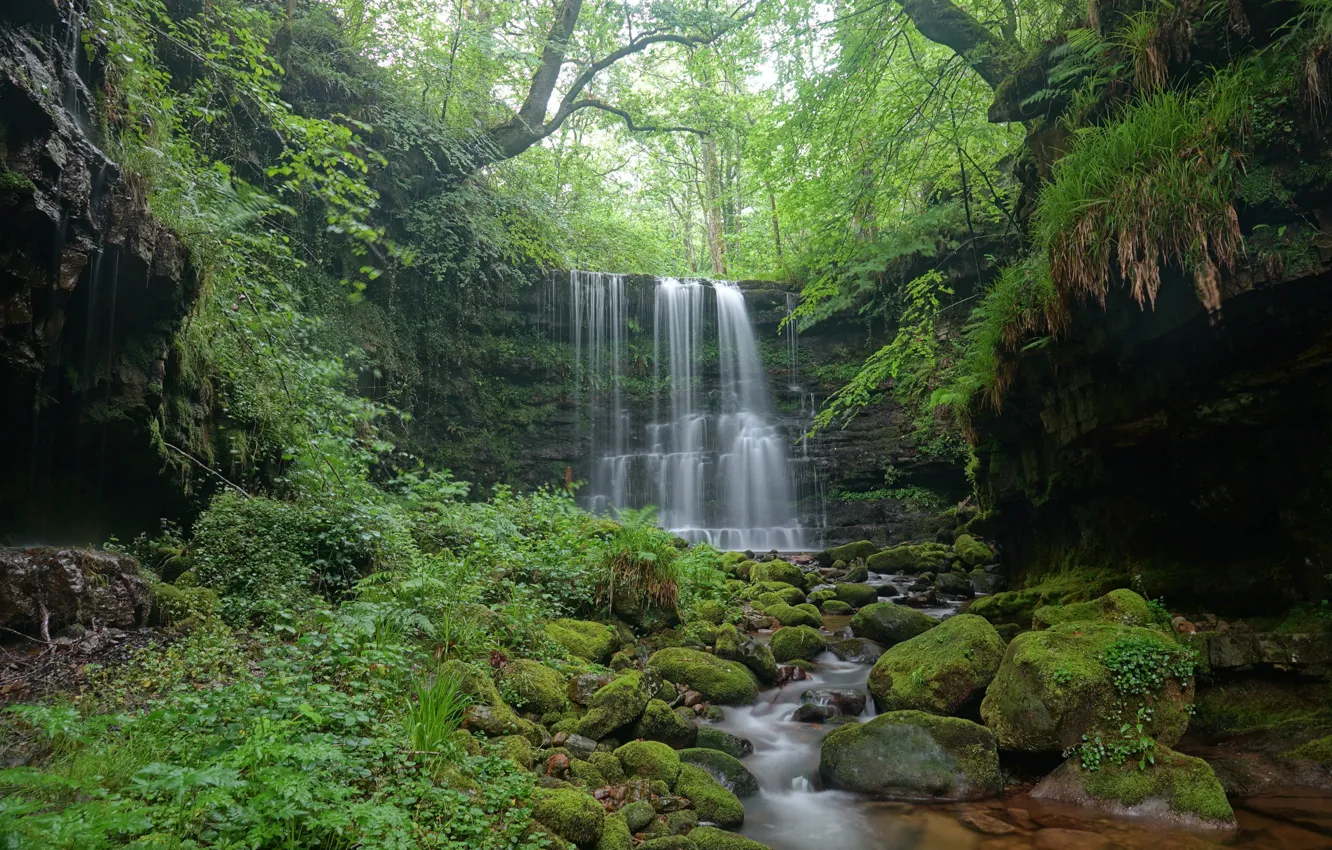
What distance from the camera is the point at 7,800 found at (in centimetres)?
204

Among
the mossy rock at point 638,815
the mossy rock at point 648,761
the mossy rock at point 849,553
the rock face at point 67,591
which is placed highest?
the rock face at point 67,591

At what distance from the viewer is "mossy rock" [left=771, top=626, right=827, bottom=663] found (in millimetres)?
7336

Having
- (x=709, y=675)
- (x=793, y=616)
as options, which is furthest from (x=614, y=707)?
(x=793, y=616)

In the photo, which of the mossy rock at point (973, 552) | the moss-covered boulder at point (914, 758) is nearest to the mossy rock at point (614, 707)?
the moss-covered boulder at point (914, 758)

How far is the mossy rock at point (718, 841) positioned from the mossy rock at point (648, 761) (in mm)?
562

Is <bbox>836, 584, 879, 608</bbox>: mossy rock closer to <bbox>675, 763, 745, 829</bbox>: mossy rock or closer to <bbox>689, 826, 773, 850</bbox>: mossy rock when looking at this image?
<bbox>675, 763, 745, 829</bbox>: mossy rock

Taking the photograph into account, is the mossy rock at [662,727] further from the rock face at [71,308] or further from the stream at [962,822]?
the rock face at [71,308]

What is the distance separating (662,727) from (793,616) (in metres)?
4.10

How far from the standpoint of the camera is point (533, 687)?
476 cm

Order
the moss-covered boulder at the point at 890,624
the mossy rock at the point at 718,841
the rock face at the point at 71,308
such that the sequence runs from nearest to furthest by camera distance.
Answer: the mossy rock at the point at 718,841 → the rock face at the point at 71,308 → the moss-covered boulder at the point at 890,624

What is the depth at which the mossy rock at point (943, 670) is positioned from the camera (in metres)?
5.38

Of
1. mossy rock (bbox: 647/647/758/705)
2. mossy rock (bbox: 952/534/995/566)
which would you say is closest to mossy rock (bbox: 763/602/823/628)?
mossy rock (bbox: 647/647/758/705)

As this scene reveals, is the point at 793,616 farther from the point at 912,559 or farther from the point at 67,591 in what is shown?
the point at 67,591

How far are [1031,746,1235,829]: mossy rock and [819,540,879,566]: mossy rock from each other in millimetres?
8626
